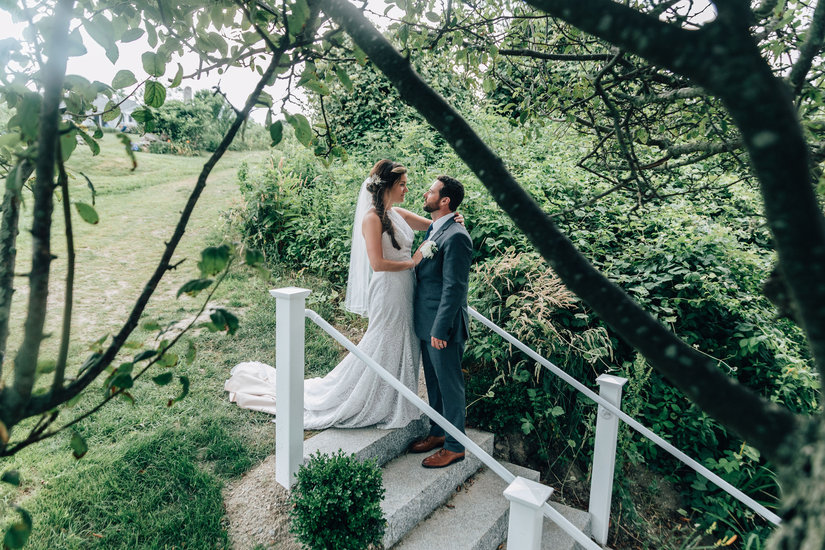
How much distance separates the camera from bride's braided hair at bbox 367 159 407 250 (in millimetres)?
3783

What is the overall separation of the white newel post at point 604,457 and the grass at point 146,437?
240cm

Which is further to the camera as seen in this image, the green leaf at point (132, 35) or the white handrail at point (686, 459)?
the white handrail at point (686, 459)

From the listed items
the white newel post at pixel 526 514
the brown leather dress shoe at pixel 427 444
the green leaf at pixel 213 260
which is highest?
the green leaf at pixel 213 260

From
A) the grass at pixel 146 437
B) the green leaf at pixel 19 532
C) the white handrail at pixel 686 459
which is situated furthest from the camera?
the white handrail at pixel 686 459

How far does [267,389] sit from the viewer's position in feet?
14.2

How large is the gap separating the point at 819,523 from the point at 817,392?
494 cm

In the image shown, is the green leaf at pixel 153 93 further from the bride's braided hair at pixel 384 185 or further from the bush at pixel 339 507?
the bride's braided hair at pixel 384 185

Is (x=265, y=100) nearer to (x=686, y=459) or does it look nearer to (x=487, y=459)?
(x=487, y=459)

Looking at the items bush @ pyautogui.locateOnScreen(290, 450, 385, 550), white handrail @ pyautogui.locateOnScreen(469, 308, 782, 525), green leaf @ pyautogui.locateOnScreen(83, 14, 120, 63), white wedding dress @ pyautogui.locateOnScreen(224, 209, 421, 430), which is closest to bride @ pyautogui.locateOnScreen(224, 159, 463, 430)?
white wedding dress @ pyautogui.locateOnScreen(224, 209, 421, 430)

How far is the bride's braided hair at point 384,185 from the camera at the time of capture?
3783 millimetres

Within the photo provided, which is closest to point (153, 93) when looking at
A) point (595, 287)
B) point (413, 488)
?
point (595, 287)

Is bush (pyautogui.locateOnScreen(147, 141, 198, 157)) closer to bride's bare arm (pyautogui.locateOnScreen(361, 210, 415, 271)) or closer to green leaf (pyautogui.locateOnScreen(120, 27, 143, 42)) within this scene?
bride's bare arm (pyautogui.locateOnScreen(361, 210, 415, 271))

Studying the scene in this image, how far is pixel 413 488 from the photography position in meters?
3.24

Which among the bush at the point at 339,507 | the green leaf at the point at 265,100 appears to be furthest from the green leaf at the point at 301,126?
the bush at the point at 339,507
